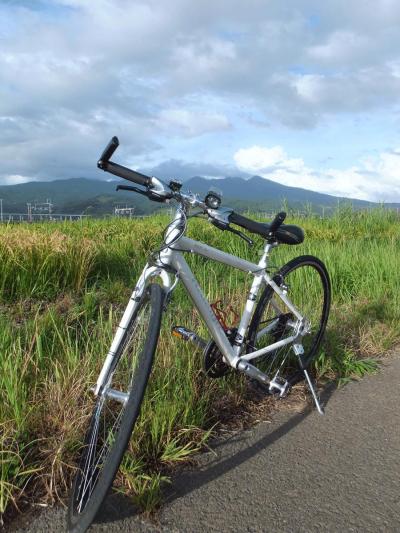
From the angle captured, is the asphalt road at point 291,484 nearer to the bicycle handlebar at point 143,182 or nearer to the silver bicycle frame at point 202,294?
the silver bicycle frame at point 202,294

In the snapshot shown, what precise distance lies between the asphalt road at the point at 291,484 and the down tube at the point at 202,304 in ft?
1.72

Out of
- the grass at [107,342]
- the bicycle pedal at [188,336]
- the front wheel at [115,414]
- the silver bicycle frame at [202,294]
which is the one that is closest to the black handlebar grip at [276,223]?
the silver bicycle frame at [202,294]

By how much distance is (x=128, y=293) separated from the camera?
16.0 feet

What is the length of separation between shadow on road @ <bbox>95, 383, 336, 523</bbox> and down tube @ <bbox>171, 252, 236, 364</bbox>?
49 cm

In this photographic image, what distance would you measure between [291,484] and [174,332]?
0.98 metres

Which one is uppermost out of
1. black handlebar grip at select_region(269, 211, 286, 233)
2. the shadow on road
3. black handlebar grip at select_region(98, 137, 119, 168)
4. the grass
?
black handlebar grip at select_region(98, 137, 119, 168)

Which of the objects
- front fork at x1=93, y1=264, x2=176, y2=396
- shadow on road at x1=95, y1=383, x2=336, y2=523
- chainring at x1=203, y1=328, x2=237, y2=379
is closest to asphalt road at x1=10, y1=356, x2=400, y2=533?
shadow on road at x1=95, y1=383, x2=336, y2=523

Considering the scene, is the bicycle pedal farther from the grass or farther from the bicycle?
the grass

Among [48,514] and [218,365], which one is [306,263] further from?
[48,514]

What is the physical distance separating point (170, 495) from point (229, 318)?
171 centimetres

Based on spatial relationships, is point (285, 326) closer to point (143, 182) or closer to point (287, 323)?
point (287, 323)

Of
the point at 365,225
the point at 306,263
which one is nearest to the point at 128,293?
the point at 306,263

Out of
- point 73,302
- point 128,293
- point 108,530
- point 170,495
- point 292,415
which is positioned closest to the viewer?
point 108,530

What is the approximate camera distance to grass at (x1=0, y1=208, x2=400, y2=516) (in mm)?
2291
